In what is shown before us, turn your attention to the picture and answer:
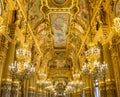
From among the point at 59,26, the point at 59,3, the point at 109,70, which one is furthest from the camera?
the point at 59,26

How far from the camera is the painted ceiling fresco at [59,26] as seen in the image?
1639 centimetres

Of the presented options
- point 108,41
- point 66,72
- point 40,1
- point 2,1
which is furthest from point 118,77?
point 66,72

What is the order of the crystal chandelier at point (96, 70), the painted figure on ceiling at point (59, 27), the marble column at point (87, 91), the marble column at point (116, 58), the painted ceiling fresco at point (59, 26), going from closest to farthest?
the crystal chandelier at point (96, 70) < the marble column at point (116, 58) < the marble column at point (87, 91) < the painted ceiling fresco at point (59, 26) < the painted figure on ceiling at point (59, 27)

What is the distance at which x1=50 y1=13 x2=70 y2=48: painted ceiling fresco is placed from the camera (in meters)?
16.4

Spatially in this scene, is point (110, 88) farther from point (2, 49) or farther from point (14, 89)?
point (2, 49)

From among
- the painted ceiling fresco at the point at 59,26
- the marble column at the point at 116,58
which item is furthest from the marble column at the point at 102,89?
the painted ceiling fresco at the point at 59,26

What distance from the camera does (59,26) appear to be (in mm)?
18281

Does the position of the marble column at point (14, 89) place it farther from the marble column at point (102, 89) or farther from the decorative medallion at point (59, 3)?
the decorative medallion at point (59, 3)

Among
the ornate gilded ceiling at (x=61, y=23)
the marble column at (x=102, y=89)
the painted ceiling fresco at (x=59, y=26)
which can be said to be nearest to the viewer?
the marble column at (x=102, y=89)

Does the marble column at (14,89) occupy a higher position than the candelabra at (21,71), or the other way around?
the candelabra at (21,71)

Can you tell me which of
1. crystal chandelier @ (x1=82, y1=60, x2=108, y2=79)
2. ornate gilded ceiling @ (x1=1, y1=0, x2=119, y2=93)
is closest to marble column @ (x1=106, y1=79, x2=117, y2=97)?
crystal chandelier @ (x1=82, y1=60, x2=108, y2=79)

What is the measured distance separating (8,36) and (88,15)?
23.2ft

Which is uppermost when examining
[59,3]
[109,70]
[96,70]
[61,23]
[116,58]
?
[59,3]

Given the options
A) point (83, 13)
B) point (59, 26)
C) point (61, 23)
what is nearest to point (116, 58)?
point (83, 13)
